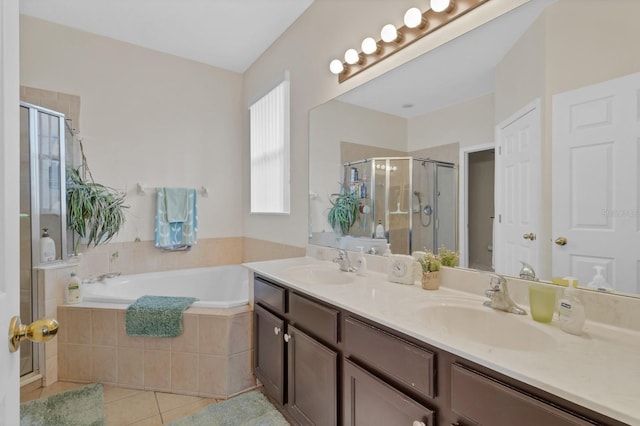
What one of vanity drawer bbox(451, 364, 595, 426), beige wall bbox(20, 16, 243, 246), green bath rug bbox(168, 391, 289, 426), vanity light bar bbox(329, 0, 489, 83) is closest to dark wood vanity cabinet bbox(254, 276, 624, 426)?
vanity drawer bbox(451, 364, 595, 426)

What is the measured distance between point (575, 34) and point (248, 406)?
7.89 feet

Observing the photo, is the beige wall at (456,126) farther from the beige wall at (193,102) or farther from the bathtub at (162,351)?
the bathtub at (162,351)

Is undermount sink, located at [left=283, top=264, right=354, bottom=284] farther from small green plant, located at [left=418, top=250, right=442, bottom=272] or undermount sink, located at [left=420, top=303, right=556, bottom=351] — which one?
undermount sink, located at [left=420, top=303, right=556, bottom=351]

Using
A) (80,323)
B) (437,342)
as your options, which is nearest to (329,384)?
(437,342)

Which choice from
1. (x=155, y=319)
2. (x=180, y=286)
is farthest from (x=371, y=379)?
(x=180, y=286)

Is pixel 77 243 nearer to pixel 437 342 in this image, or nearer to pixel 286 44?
pixel 286 44

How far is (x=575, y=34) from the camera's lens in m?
1.05

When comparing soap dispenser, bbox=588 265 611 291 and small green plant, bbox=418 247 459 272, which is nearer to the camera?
soap dispenser, bbox=588 265 611 291

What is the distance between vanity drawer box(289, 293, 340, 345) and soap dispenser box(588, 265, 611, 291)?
905 millimetres

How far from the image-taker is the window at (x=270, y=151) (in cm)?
278

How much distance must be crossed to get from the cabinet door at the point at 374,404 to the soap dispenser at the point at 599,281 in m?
0.69

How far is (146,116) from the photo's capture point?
3031mm

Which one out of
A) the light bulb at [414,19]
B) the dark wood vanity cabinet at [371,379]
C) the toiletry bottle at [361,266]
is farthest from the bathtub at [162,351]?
the light bulb at [414,19]

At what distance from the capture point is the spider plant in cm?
251
